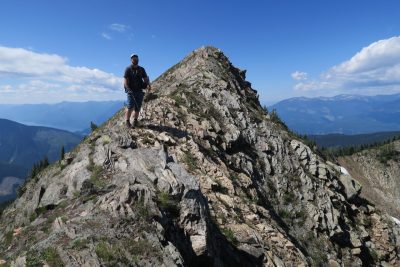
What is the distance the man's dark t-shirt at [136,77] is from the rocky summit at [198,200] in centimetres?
312

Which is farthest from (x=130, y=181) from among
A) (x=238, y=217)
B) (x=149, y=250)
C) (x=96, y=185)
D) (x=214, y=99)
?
(x=214, y=99)

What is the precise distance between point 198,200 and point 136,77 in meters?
10.5

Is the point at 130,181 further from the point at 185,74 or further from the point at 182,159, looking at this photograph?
the point at 185,74

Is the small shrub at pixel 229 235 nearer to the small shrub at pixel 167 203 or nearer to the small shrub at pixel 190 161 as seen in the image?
the small shrub at pixel 167 203

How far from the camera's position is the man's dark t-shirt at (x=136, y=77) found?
2284cm

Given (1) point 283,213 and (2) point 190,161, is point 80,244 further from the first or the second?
(1) point 283,213

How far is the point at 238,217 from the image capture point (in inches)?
859

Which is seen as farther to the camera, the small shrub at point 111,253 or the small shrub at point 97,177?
the small shrub at point 97,177

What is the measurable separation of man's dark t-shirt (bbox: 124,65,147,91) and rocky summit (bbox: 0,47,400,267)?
3121 millimetres

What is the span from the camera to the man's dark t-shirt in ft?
74.9

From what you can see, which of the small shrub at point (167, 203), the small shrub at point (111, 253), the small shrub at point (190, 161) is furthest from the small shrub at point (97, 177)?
the small shrub at point (190, 161)

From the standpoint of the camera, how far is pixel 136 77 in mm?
23297

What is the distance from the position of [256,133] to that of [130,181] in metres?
27.1

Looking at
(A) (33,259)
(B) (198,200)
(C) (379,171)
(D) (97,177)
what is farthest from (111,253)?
(C) (379,171)
